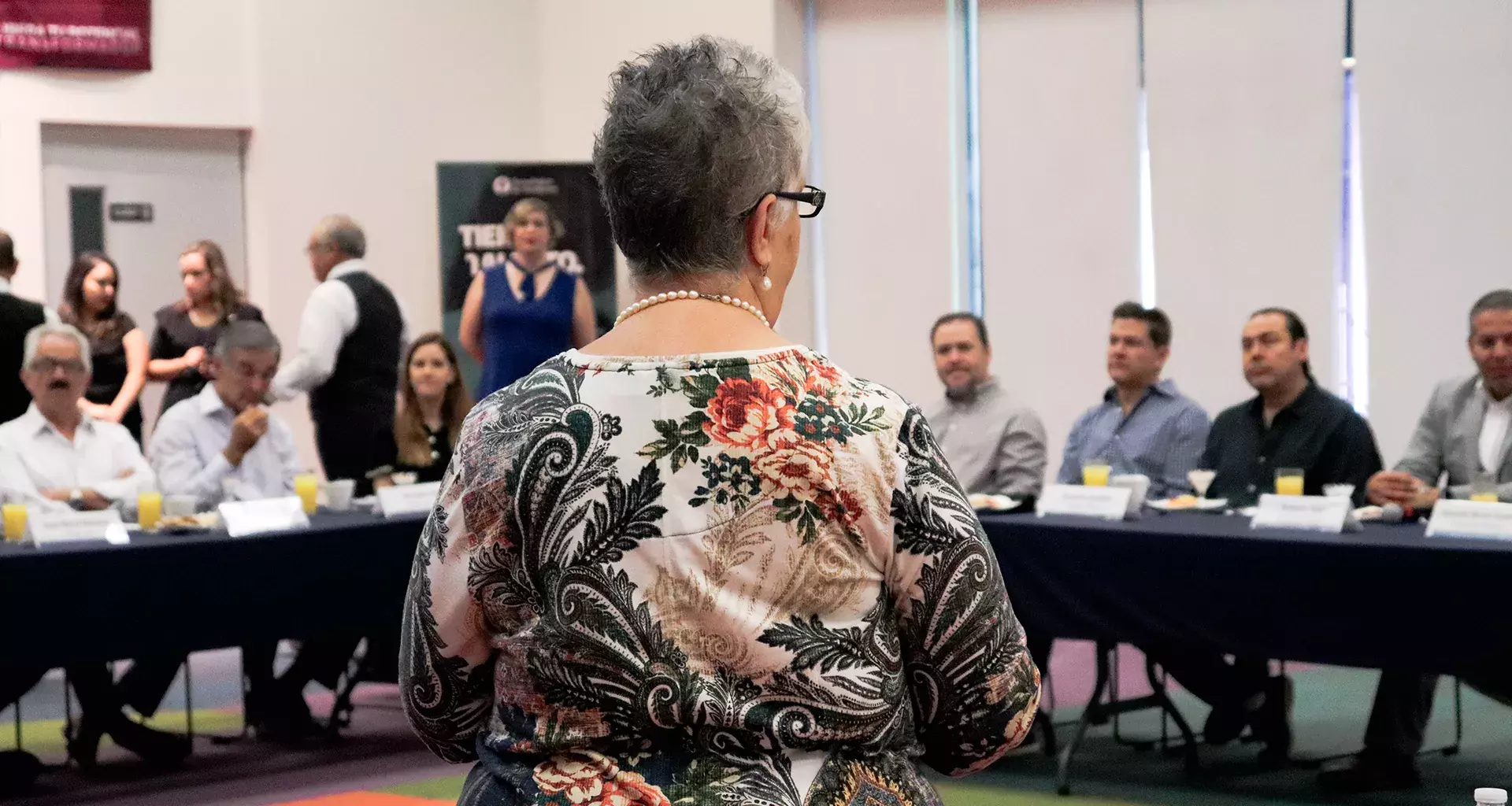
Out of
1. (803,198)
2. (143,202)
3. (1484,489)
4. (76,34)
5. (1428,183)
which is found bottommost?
(1484,489)

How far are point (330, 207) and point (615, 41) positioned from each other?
1597 millimetres

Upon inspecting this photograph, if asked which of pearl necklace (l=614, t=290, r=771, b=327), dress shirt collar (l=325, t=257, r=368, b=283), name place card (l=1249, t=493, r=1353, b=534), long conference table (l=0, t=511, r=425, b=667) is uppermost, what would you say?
dress shirt collar (l=325, t=257, r=368, b=283)

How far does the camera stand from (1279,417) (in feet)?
14.8

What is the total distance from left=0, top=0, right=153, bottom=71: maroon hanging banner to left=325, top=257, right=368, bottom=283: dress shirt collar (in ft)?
6.51

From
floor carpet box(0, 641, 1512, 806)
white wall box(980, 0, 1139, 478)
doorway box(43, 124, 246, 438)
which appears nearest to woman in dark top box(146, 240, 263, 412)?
doorway box(43, 124, 246, 438)

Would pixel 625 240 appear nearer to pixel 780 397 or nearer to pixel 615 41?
pixel 780 397

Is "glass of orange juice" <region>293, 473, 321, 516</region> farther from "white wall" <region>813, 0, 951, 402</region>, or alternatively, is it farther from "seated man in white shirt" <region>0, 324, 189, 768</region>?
"white wall" <region>813, 0, 951, 402</region>

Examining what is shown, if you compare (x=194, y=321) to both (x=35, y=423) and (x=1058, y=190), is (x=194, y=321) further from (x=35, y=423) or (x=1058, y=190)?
(x=1058, y=190)

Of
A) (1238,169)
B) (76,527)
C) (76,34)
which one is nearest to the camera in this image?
(76,527)

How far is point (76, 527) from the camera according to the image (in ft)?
12.4

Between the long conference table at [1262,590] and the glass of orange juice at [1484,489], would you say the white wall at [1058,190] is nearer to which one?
the long conference table at [1262,590]

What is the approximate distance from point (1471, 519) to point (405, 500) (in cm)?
255

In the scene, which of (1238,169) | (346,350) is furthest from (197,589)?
(1238,169)

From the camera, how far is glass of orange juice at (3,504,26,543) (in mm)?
3809
